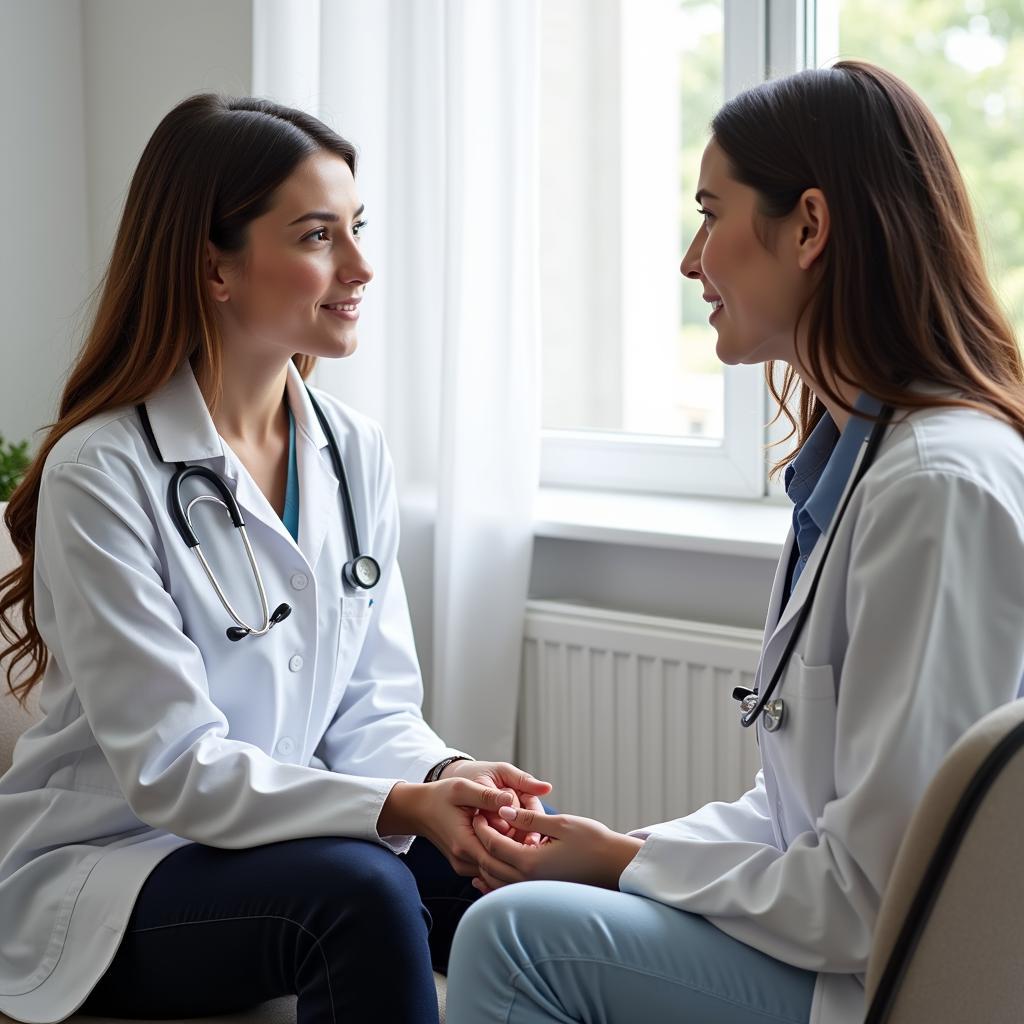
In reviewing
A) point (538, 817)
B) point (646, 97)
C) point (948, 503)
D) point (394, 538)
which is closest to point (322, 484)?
point (394, 538)

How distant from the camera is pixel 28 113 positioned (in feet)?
8.75

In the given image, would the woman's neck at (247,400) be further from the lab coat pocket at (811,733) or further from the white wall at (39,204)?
the white wall at (39,204)

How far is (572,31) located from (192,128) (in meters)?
1.32

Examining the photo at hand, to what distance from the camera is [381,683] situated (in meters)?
1.63

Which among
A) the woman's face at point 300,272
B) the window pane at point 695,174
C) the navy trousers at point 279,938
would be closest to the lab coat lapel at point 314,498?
the woman's face at point 300,272

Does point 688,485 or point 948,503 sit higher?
point 948,503

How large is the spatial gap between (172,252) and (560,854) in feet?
2.59

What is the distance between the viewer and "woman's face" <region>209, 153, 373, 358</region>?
59.0 inches

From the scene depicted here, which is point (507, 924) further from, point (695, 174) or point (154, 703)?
point (695, 174)

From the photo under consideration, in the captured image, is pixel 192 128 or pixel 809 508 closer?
pixel 809 508

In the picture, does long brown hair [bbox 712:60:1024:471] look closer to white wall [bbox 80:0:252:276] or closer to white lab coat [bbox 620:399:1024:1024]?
white lab coat [bbox 620:399:1024:1024]

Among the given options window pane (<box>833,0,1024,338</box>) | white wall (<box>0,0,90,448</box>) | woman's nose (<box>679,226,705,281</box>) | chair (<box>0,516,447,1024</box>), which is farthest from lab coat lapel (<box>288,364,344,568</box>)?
white wall (<box>0,0,90,448</box>)

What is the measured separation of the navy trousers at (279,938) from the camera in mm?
1187

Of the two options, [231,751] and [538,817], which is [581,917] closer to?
[538,817]
